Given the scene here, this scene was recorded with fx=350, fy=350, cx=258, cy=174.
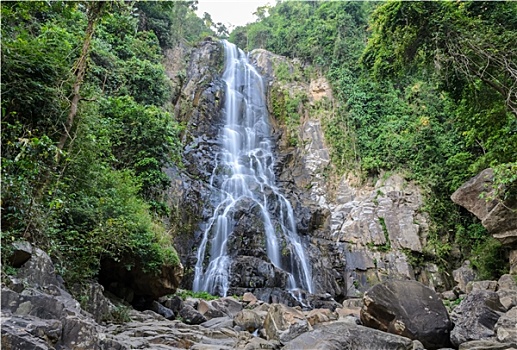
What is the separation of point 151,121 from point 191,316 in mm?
6204

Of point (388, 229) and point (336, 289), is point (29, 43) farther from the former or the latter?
point (388, 229)

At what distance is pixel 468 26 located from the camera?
866cm

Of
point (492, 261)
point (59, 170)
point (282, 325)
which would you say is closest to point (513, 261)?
point (492, 261)

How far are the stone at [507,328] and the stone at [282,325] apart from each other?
329 cm

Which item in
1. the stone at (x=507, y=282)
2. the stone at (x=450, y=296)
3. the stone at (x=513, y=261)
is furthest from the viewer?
the stone at (x=450, y=296)

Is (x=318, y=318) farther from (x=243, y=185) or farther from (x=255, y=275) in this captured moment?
(x=243, y=185)

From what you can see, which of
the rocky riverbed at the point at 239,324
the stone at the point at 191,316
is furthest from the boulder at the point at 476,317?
the stone at the point at 191,316

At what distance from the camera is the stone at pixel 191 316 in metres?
8.95

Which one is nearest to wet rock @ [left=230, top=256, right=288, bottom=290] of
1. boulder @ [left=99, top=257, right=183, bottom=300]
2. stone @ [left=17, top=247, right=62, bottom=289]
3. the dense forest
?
the dense forest

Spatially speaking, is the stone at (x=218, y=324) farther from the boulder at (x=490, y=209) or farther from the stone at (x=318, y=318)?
the boulder at (x=490, y=209)

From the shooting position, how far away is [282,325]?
774 centimetres

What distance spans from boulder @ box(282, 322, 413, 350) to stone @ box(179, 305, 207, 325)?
14.2 ft

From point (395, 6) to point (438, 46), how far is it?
1497 millimetres

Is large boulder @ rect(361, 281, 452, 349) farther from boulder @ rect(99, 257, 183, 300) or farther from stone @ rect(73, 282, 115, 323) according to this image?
stone @ rect(73, 282, 115, 323)
